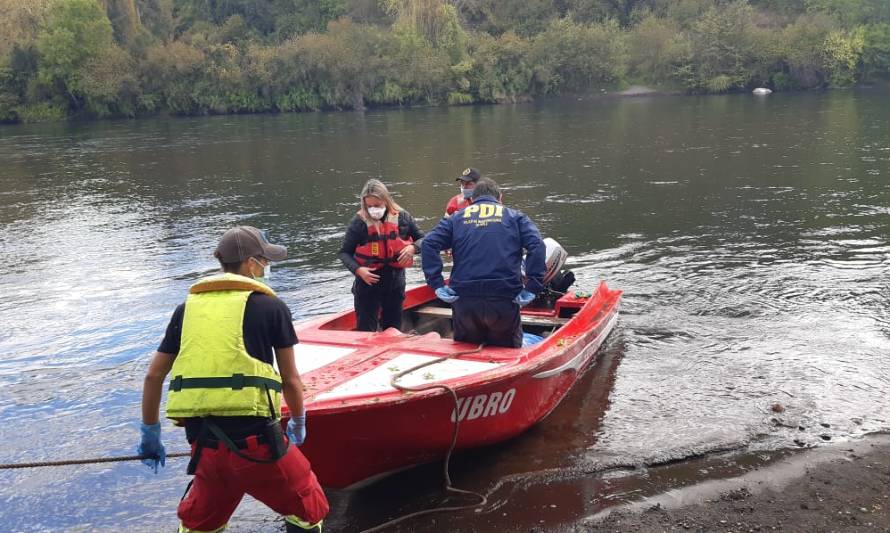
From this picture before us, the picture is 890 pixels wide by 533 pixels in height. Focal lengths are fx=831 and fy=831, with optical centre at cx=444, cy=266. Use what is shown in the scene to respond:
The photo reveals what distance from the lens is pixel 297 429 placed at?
13.9ft

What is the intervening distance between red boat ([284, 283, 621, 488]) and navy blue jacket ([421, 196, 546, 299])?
510 mm

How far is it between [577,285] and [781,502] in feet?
21.5

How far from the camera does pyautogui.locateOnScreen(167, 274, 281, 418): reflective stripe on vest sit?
382 centimetres

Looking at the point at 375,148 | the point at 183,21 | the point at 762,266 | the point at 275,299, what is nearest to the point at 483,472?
the point at 275,299

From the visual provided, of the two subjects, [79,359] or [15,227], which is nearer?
[79,359]

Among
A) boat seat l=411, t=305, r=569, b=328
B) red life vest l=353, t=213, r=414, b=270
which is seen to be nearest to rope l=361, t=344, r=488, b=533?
red life vest l=353, t=213, r=414, b=270

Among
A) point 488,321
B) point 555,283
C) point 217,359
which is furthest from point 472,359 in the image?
point 555,283

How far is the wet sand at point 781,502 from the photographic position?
5.26 m

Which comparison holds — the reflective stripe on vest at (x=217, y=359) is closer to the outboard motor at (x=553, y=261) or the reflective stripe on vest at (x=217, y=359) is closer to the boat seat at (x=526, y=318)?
the boat seat at (x=526, y=318)

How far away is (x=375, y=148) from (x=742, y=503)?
28.0 m

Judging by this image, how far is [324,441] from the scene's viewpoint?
5195mm

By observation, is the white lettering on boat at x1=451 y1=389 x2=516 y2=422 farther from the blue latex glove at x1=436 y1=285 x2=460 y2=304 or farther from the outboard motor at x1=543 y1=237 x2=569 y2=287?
the outboard motor at x1=543 y1=237 x2=569 y2=287

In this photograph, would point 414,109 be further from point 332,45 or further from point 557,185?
point 557,185

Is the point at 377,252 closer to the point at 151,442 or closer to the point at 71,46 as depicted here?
the point at 151,442
